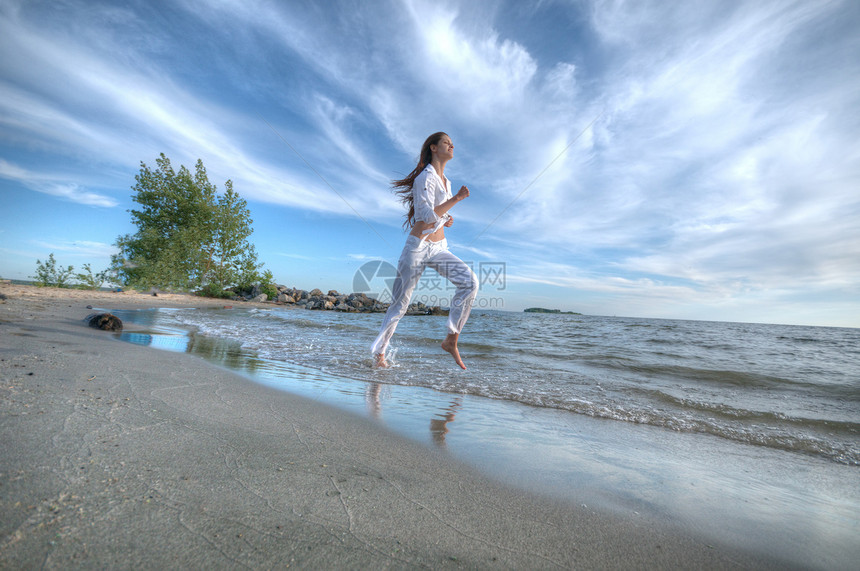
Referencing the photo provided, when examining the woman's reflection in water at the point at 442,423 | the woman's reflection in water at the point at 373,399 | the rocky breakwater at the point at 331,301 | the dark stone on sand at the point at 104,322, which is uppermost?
the rocky breakwater at the point at 331,301

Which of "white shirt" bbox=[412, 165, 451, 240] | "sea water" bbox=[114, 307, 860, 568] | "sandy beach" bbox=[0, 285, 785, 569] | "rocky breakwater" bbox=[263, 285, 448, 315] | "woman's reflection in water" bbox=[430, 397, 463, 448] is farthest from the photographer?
"rocky breakwater" bbox=[263, 285, 448, 315]

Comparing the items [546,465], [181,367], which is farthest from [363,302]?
[546,465]

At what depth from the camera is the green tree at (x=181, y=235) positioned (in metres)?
17.8

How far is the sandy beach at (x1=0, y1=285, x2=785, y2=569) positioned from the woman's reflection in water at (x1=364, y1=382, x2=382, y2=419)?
1.92 feet

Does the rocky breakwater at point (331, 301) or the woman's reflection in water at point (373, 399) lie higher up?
the rocky breakwater at point (331, 301)

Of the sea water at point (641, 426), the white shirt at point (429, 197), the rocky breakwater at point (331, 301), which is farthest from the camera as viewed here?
the rocky breakwater at point (331, 301)

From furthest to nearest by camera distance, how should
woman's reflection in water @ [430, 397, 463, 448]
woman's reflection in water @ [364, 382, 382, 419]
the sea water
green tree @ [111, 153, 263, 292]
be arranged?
green tree @ [111, 153, 263, 292] → woman's reflection in water @ [364, 382, 382, 419] → woman's reflection in water @ [430, 397, 463, 448] → the sea water

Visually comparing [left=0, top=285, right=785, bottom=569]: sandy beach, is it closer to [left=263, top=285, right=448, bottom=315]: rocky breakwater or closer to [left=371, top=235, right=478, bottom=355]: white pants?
[left=371, top=235, right=478, bottom=355]: white pants

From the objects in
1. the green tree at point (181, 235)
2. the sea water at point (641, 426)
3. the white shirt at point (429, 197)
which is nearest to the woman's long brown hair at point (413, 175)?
the white shirt at point (429, 197)

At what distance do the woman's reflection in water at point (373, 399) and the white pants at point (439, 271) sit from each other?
3.72 ft

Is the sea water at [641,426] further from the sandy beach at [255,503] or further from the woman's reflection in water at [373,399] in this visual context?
the sandy beach at [255,503]

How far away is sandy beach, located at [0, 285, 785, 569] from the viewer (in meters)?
0.93

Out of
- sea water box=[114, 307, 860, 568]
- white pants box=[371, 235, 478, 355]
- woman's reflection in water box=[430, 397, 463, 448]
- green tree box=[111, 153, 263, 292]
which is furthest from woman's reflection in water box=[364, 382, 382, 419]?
green tree box=[111, 153, 263, 292]

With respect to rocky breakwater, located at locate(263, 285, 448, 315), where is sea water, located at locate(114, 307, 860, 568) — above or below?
below
